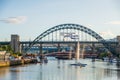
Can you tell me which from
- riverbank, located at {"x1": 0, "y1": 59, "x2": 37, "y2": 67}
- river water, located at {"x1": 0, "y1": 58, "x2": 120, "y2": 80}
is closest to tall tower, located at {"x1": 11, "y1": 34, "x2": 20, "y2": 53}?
riverbank, located at {"x1": 0, "y1": 59, "x2": 37, "y2": 67}

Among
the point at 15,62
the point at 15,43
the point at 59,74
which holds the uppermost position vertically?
the point at 15,43

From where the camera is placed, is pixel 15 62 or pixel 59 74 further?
pixel 15 62

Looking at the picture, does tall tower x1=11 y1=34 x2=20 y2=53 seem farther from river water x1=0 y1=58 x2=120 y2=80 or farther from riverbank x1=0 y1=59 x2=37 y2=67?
river water x1=0 y1=58 x2=120 y2=80

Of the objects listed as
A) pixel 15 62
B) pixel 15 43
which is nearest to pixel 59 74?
pixel 15 62

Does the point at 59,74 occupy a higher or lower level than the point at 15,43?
lower

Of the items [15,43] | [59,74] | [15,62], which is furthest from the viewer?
[15,43]

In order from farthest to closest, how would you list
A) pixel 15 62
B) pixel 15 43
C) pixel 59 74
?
pixel 15 43 → pixel 15 62 → pixel 59 74

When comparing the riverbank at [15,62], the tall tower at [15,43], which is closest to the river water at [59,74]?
the riverbank at [15,62]

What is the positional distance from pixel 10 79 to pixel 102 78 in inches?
516

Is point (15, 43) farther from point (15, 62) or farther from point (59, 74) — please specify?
point (59, 74)

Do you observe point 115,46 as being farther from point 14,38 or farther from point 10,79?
point 10,79

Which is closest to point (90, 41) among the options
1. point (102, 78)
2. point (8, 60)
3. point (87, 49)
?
point (87, 49)

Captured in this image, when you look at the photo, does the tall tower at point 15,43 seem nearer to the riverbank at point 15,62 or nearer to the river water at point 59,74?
the riverbank at point 15,62

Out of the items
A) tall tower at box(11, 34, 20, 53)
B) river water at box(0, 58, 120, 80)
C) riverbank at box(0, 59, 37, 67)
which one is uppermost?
tall tower at box(11, 34, 20, 53)
